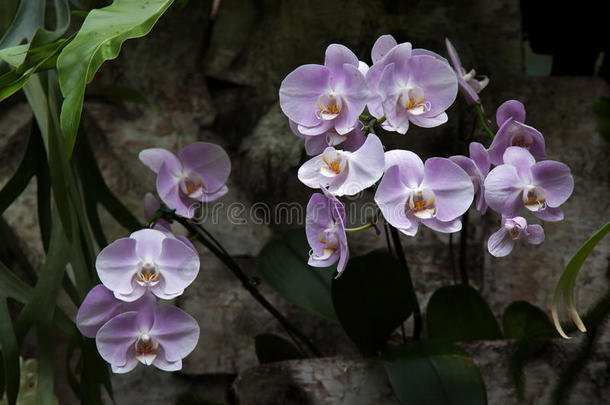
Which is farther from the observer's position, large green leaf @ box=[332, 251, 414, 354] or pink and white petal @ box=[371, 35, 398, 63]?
large green leaf @ box=[332, 251, 414, 354]

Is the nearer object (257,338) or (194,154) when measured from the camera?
(194,154)

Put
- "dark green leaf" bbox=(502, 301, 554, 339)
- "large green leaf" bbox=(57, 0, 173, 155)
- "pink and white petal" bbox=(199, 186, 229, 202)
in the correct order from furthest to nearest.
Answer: "dark green leaf" bbox=(502, 301, 554, 339) < "pink and white petal" bbox=(199, 186, 229, 202) < "large green leaf" bbox=(57, 0, 173, 155)

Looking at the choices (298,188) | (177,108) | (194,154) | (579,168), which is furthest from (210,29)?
(579,168)

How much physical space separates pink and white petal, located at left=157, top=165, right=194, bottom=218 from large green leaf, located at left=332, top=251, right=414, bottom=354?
0.24 meters

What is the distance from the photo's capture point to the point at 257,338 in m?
1.04

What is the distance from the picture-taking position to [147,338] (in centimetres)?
70

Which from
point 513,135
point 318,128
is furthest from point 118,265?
point 513,135

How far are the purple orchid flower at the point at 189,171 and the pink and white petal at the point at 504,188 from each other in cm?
38

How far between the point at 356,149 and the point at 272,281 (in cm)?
39

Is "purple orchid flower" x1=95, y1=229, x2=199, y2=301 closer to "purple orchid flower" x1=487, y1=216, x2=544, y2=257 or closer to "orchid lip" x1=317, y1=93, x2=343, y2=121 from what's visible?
"orchid lip" x1=317, y1=93, x2=343, y2=121

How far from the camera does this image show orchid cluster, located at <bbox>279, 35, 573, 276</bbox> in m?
0.63

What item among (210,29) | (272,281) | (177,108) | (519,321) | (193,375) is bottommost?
(193,375)

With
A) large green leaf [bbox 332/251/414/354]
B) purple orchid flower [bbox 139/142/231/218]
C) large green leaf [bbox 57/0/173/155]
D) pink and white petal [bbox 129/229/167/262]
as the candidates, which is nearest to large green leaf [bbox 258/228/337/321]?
large green leaf [bbox 332/251/414/354]

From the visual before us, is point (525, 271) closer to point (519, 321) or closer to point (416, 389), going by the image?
point (519, 321)
